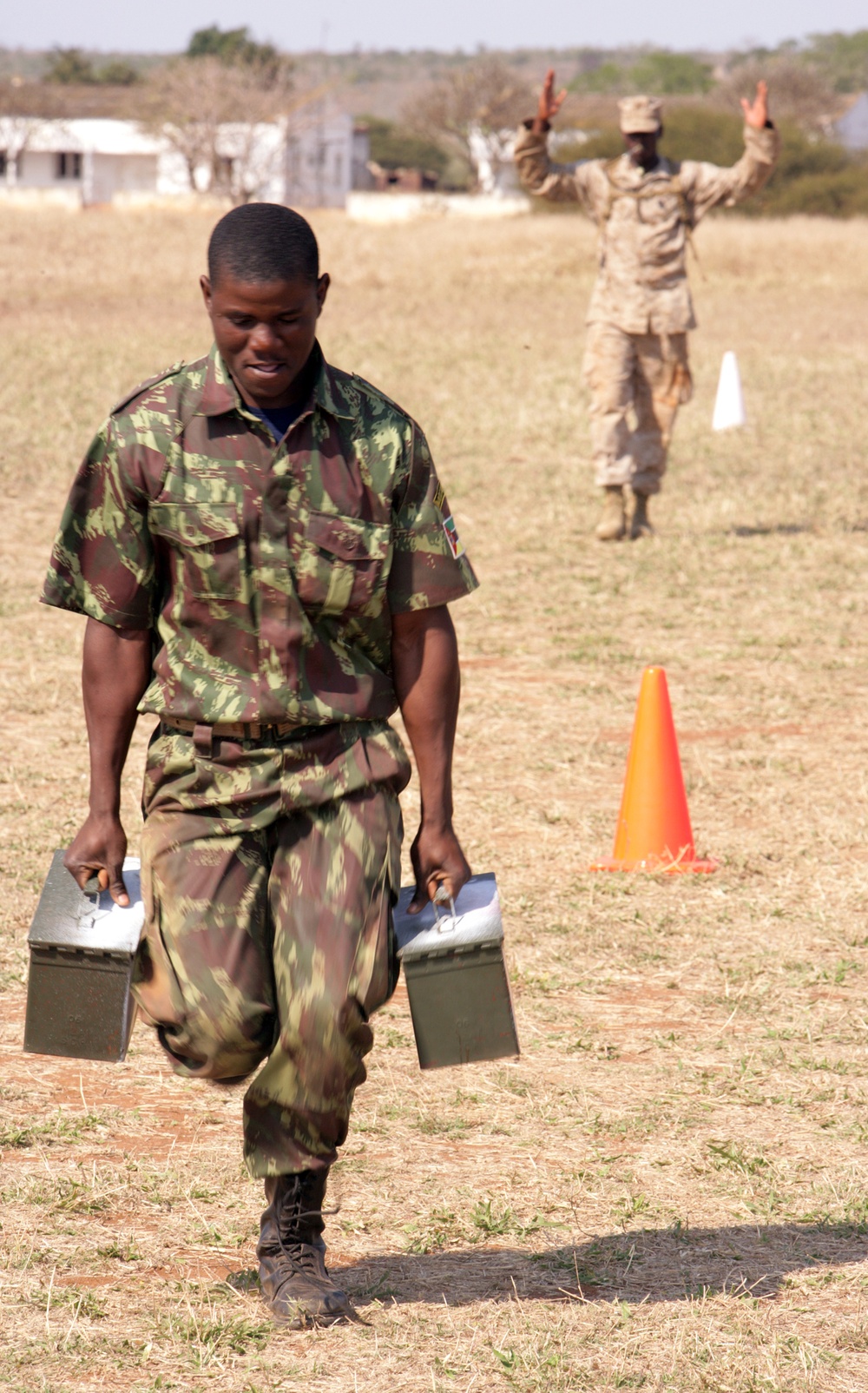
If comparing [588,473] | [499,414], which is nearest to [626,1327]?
[588,473]

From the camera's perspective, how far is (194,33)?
84.8 m

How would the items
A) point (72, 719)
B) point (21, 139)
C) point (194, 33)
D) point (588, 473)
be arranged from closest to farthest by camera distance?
point (72, 719), point (588, 473), point (21, 139), point (194, 33)

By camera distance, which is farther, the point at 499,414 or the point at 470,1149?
the point at 499,414

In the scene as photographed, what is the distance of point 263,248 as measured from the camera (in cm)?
276

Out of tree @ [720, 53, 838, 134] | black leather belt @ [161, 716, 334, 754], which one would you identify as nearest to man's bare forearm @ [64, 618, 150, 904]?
black leather belt @ [161, 716, 334, 754]

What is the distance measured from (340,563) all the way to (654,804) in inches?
119

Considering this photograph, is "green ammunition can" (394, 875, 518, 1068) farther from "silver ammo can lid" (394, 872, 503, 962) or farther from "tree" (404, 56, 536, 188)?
"tree" (404, 56, 536, 188)

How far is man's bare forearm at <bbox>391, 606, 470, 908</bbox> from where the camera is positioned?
9.73ft

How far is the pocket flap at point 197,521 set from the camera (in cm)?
281

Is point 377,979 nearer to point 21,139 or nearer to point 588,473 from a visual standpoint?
point 588,473

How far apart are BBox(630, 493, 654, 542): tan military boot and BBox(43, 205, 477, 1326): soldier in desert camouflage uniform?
8272 mm

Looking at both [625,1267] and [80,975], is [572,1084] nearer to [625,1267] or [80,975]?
[625,1267]

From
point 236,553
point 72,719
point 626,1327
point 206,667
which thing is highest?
point 236,553

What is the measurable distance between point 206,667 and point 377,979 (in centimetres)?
55
